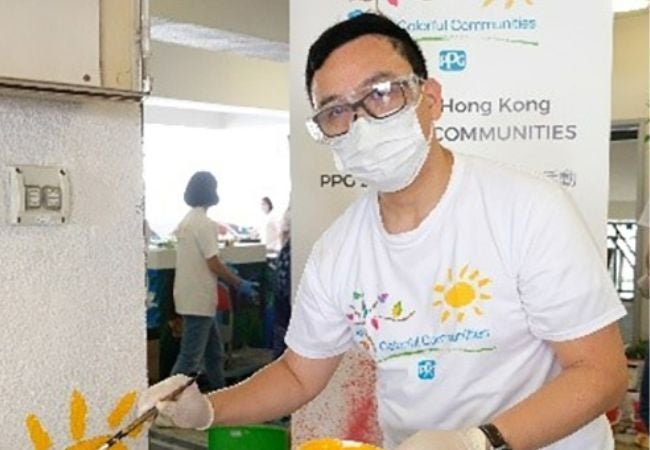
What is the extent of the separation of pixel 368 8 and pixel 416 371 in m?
1.05

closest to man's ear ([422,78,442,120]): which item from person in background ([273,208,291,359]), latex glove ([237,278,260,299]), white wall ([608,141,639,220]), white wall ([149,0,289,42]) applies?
white wall ([149,0,289,42])

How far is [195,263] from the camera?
14.2 ft

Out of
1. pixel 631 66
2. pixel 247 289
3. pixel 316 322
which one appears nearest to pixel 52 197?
pixel 316 322

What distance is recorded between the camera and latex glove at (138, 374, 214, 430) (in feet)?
3.88

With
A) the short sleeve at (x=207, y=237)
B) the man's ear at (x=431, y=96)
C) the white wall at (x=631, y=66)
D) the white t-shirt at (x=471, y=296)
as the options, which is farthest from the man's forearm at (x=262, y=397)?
the white wall at (x=631, y=66)

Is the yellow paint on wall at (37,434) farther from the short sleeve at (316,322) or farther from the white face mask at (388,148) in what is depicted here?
the white face mask at (388,148)

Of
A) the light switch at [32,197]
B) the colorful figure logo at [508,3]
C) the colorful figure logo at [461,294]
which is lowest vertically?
the colorful figure logo at [461,294]

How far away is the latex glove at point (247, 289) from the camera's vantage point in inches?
193

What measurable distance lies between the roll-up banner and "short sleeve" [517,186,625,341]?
724 millimetres

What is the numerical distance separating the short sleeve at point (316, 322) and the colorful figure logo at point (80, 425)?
12.4 inches

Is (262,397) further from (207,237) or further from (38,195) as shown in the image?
(207,237)

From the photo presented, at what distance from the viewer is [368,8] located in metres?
1.94

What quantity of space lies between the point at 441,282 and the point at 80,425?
0.66m

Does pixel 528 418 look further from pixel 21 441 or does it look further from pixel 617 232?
pixel 617 232
